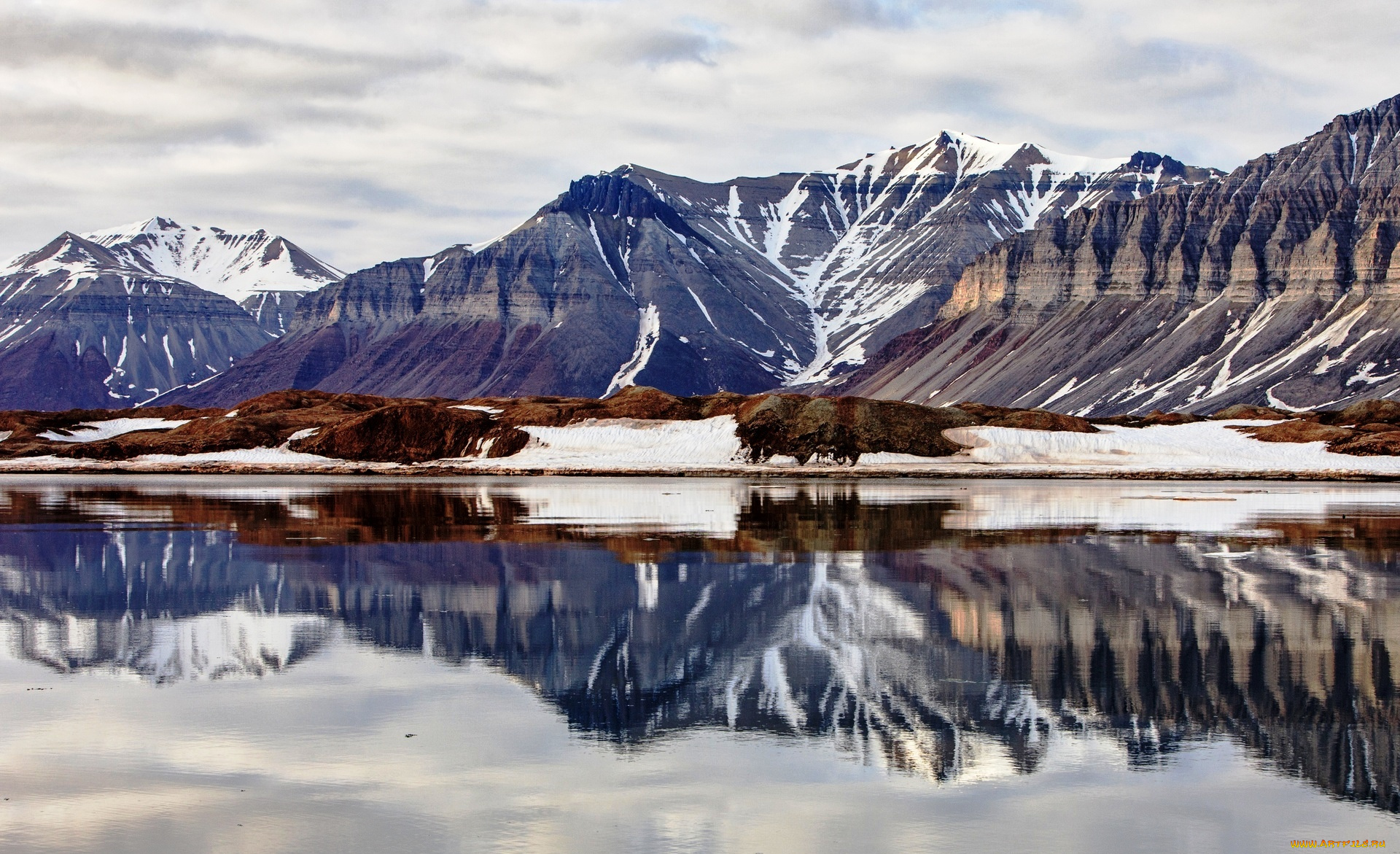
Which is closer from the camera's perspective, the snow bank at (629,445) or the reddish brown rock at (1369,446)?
the reddish brown rock at (1369,446)

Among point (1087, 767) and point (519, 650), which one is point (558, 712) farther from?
point (1087, 767)

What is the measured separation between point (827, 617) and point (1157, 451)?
60413 millimetres

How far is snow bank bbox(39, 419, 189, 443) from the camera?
91.3 metres

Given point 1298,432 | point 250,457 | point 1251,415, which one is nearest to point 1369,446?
point 1298,432

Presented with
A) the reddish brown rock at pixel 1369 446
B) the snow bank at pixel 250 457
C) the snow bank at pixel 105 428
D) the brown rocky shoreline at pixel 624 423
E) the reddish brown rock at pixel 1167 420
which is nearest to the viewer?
the reddish brown rock at pixel 1369 446

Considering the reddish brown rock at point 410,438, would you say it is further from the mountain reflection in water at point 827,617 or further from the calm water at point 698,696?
the calm water at point 698,696

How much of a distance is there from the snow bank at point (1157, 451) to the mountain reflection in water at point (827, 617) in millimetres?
32828

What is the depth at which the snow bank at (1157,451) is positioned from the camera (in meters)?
72.4

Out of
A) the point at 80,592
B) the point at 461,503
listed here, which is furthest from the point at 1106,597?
the point at 461,503

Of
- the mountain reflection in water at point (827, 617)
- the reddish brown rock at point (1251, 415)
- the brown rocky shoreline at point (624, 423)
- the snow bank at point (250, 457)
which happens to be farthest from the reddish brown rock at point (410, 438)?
the reddish brown rock at point (1251, 415)

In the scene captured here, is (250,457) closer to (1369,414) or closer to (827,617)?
(827,617)

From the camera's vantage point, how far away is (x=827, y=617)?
21359 mm

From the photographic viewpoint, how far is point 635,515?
138ft

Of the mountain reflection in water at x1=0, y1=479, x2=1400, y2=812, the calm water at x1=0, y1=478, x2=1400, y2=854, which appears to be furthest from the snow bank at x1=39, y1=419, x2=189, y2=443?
the calm water at x1=0, y1=478, x2=1400, y2=854
